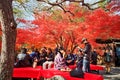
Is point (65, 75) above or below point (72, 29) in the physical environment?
below

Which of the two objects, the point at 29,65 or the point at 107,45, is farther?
the point at 107,45

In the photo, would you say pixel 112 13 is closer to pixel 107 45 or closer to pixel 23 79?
pixel 107 45

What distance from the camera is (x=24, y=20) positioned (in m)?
24.5

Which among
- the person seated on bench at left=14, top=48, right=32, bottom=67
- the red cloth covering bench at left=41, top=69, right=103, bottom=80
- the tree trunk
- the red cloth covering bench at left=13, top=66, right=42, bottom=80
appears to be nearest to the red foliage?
the person seated on bench at left=14, top=48, right=32, bottom=67

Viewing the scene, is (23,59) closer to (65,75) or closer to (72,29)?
(65,75)

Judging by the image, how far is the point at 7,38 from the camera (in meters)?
8.33

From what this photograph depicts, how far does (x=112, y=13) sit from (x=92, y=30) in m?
1.80

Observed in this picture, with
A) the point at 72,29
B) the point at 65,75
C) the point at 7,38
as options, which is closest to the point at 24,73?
the point at 65,75

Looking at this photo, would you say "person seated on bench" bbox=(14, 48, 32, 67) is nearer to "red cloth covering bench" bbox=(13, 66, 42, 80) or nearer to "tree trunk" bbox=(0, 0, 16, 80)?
"red cloth covering bench" bbox=(13, 66, 42, 80)

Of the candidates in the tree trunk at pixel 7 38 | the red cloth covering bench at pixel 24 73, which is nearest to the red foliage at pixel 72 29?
the red cloth covering bench at pixel 24 73

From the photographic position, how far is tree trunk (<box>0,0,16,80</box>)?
8228 millimetres

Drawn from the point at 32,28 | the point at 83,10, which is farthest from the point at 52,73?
the point at 83,10

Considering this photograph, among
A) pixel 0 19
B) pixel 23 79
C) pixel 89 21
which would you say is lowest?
pixel 23 79

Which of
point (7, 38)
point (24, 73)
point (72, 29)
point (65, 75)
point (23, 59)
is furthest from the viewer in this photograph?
point (72, 29)
